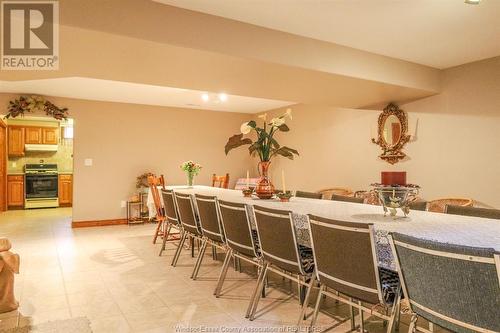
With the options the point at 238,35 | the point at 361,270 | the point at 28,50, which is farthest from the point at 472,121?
the point at 28,50

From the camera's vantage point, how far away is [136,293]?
304cm

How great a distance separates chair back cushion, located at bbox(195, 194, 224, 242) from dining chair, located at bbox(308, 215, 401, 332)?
117 cm

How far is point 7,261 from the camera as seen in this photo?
2496 mm

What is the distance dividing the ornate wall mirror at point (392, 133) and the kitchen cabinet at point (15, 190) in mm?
8437

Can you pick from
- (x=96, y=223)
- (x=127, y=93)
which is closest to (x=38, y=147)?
(x=96, y=223)

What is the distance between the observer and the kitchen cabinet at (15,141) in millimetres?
8680

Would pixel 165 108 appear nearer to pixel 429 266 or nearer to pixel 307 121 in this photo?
pixel 307 121

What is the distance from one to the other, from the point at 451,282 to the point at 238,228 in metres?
1.59

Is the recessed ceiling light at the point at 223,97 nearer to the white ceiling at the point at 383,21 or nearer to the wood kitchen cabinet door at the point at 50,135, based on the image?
the white ceiling at the point at 383,21

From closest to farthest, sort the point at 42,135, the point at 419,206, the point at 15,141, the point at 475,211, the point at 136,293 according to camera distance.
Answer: the point at 475,211 < the point at 419,206 < the point at 136,293 < the point at 15,141 < the point at 42,135

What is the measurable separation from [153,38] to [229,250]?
1.75 m

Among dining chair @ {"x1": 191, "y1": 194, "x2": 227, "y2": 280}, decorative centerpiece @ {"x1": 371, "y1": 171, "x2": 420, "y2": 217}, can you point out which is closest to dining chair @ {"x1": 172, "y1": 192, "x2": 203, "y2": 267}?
dining chair @ {"x1": 191, "y1": 194, "x2": 227, "y2": 280}

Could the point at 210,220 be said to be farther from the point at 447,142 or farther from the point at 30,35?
the point at 447,142

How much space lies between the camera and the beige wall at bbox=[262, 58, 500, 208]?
379cm
